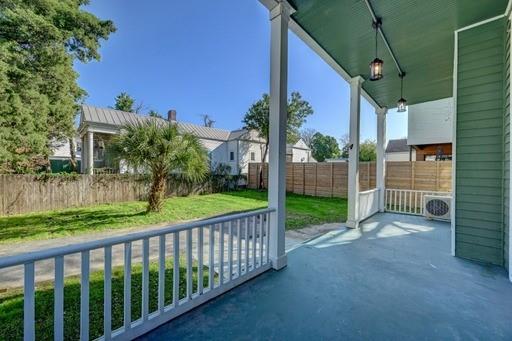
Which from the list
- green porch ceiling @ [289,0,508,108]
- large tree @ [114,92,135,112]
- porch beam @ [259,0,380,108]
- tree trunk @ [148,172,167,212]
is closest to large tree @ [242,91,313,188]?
tree trunk @ [148,172,167,212]

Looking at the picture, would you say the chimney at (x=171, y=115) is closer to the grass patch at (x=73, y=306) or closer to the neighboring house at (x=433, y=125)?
the neighboring house at (x=433, y=125)

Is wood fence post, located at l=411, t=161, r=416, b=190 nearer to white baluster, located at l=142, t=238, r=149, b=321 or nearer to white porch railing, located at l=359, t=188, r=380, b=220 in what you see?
white porch railing, located at l=359, t=188, r=380, b=220

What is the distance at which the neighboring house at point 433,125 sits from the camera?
33.1 feet

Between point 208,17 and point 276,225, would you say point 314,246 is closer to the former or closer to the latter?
point 276,225

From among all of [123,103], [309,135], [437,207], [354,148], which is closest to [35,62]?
[354,148]

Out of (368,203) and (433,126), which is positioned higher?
(433,126)

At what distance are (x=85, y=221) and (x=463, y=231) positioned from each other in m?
7.49

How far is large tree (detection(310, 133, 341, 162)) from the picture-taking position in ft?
94.7

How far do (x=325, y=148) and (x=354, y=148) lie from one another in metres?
25.2

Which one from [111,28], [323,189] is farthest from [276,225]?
[111,28]

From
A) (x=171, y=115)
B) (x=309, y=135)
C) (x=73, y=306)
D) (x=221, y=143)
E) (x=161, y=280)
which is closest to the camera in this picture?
(x=161, y=280)

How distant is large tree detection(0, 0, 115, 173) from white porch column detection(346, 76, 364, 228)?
334 inches

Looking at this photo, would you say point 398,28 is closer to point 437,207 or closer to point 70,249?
point 70,249

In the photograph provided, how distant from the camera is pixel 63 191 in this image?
7547 mm
